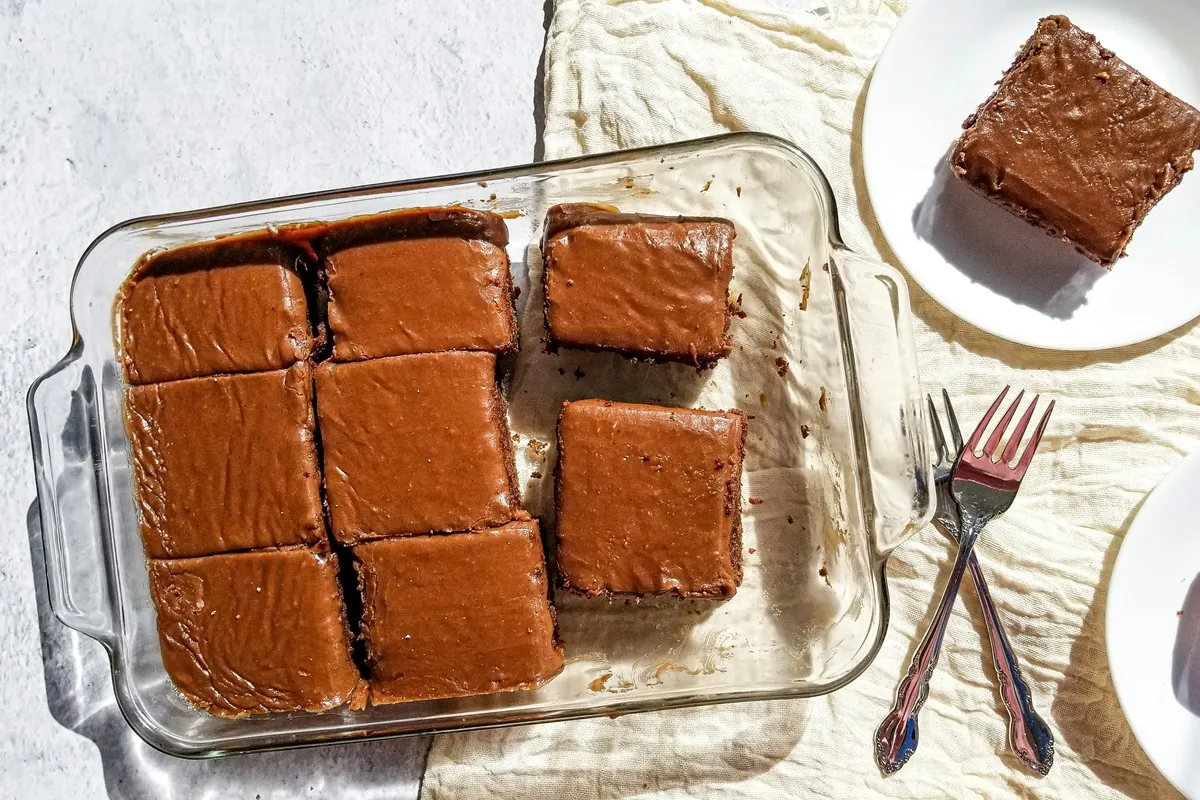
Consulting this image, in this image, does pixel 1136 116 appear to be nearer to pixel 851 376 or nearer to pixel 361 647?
pixel 851 376

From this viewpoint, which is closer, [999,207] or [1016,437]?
[1016,437]

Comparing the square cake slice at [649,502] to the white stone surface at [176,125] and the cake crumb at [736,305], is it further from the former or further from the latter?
the white stone surface at [176,125]

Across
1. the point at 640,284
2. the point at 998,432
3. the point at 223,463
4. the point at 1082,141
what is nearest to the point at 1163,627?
the point at 998,432

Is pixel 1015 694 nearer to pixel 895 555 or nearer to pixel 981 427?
pixel 895 555

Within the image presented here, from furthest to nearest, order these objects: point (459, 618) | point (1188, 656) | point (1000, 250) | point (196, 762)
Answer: point (196, 762) < point (1000, 250) < point (1188, 656) < point (459, 618)

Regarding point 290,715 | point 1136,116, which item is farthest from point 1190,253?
point 290,715

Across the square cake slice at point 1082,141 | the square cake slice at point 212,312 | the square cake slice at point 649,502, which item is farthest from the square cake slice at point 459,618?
the square cake slice at point 1082,141

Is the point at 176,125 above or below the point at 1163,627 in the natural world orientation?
above
